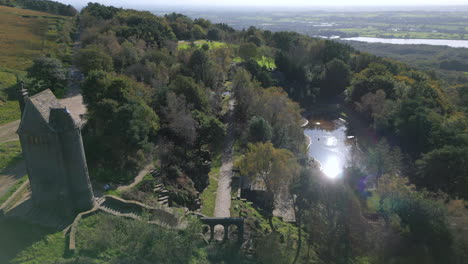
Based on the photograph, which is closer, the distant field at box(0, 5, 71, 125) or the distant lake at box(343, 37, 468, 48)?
the distant field at box(0, 5, 71, 125)

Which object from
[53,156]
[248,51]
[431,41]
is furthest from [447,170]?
[431,41]

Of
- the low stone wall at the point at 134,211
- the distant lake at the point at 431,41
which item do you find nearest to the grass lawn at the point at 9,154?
the low stone wall at the point at 134,211

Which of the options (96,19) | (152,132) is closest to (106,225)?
(152,132)

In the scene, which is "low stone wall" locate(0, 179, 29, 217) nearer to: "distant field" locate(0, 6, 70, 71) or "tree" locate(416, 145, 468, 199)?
"distant field" locate(0, 6, 70, 71)

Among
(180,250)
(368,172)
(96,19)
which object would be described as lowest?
(368,172)

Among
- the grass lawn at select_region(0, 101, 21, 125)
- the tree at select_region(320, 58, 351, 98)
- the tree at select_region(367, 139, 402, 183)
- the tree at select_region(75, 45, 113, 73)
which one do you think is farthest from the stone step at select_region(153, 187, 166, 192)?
the tree at select_region(320, 58, 351, 98)

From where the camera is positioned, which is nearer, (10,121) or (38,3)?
(10,121)

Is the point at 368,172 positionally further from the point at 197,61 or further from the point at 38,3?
the point at 38,3
